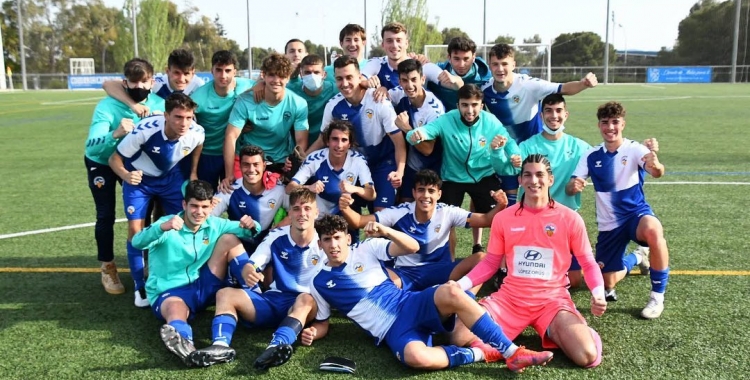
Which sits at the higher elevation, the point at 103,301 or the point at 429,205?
the point at 429,205

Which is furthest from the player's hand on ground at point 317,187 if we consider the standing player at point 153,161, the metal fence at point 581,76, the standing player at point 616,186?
the metal fence at point 581,76

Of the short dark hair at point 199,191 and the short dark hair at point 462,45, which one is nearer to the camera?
the short dark hair at point 199,191

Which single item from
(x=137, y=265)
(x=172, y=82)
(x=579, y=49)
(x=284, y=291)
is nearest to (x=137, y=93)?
(x=172, y=82)

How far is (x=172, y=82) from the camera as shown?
5.67 m

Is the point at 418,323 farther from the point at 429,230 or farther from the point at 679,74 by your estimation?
the point at 679,74

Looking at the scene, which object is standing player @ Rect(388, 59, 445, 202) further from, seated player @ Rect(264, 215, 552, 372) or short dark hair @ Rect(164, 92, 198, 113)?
Result: short dark hair @ Rect(164, 92, 198, 113)

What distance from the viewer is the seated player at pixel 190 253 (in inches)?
175

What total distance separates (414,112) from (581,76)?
46.0 meters

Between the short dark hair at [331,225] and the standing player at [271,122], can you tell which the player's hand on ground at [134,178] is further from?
the short dark hair at [331,225]

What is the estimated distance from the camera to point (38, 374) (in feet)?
12.0

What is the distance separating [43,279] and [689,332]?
17.1 ft

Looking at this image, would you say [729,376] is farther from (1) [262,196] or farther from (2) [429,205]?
(1) [262,196]

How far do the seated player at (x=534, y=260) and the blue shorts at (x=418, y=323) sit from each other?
0.16m

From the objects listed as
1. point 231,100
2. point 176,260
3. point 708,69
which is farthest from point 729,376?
point 708,69
